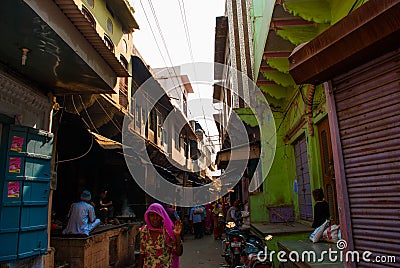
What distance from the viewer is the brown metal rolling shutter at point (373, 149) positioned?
8.84 feet

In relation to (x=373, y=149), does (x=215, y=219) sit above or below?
below

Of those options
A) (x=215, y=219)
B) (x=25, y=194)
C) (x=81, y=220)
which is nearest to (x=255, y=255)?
(x=81, y=220)

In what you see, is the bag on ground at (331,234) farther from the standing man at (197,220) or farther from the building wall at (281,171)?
the standing man at (197,220)

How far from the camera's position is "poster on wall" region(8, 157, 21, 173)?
16.6ft

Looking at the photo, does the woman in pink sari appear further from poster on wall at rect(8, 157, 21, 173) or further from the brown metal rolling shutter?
poster on wall at rect(8, 157, 21, 173)

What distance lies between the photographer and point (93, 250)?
6.79m

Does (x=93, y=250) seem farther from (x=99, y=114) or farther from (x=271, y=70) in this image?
(x=271, y=70)

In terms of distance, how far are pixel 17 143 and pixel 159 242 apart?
3061 millimetres

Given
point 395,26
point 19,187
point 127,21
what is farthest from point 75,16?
point 127,21

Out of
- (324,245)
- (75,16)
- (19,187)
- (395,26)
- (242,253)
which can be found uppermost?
(75,16)

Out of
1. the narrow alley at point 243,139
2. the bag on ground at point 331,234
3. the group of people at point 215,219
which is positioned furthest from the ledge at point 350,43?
the group of people at point 215,219

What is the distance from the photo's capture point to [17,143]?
204 inches

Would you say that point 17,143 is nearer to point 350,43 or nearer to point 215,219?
point 350,43

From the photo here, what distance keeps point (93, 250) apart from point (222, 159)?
6102mm
